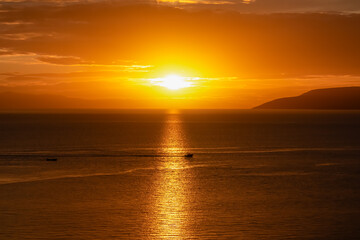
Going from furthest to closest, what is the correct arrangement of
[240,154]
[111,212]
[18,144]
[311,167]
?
[18,144]
[240,154]
[311,167]
[111,212]

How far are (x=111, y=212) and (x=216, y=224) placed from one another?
403 inches

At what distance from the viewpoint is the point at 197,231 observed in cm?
3750

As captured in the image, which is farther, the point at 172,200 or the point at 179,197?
the point at 179,197

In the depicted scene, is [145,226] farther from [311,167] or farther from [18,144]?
[18,144]

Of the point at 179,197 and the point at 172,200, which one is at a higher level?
the point at 179,197

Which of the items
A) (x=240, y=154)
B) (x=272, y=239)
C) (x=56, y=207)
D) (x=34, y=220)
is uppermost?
(x=240, y=154)

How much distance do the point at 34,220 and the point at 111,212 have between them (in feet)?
22.8

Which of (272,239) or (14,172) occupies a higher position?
(14,172)

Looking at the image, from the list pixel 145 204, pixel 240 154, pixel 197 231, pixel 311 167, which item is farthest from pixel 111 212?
pixel 240 154

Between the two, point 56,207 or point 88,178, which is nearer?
point 56,207

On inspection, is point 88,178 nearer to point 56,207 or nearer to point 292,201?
point 56,207

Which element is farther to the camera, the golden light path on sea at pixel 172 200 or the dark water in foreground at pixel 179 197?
the dark water in foreground at pixel 179 197

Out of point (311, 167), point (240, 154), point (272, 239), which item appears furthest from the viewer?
point (240, 154)

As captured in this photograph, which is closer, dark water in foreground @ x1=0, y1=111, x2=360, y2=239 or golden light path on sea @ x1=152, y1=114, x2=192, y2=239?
golden light path on sea @ x1=152, y1=114, x2=192, y2=239
